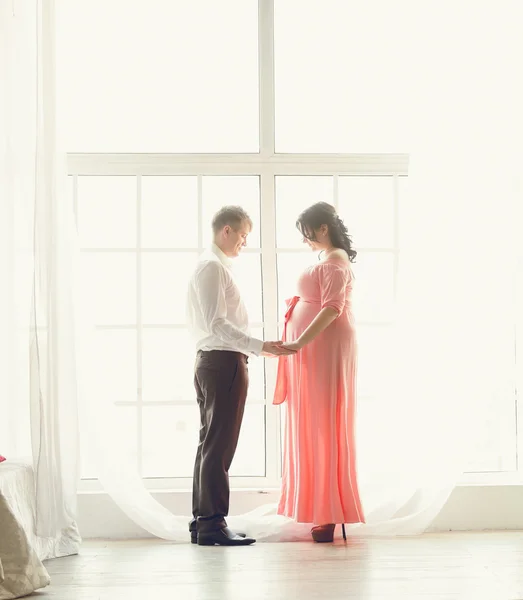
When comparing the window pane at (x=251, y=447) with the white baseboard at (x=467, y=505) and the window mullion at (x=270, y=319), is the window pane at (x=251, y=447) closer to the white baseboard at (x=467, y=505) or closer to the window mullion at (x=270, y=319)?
the window mullion at (x=270, y=319)

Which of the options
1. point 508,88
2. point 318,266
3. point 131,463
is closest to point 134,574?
point 131,463

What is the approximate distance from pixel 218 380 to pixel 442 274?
1.20m

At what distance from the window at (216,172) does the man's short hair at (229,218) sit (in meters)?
0.37

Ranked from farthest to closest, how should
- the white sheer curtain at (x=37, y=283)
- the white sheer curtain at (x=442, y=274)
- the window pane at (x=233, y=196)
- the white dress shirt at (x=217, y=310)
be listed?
the window pane at (x=233, y=196) → the white sheer curtain at (x=442, y=274) → the white dress shirt at (x=217, y=310) → the white sheer curtain at (x=37, y=283)

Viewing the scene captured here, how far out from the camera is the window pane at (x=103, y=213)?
3896 mm

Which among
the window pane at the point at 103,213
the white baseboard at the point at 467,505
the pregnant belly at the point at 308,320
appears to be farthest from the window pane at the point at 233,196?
the white baseboard at the point at 467,505

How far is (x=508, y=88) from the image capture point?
371cm

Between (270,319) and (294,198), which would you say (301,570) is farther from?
(294,198)

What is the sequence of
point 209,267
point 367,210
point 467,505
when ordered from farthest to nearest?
point 367,210
point 467,505
point 209,267

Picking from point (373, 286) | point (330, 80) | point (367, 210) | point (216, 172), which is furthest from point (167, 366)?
point (330, 80)

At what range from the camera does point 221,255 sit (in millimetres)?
3510

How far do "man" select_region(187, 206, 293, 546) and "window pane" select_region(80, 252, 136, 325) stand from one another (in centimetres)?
53

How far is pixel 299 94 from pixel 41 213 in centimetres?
152

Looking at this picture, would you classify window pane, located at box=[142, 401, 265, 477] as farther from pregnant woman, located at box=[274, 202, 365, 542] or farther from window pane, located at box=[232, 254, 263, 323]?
window pane, located at box=[232, 254, 263, 323]
